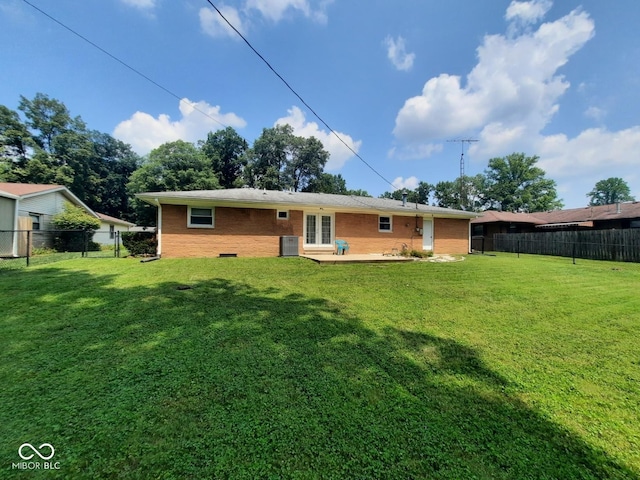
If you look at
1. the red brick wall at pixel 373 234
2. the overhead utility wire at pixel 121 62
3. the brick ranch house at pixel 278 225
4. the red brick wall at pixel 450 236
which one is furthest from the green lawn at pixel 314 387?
the red brick wall at pixel 450 236

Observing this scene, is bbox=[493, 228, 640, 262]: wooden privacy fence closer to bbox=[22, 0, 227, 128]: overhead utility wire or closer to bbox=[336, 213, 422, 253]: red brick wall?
bbox=[336, 213, 422, 253]: red brick wall

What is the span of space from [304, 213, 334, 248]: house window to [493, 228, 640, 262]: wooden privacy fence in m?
11.8

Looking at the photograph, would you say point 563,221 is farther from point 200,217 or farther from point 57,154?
point 57,154

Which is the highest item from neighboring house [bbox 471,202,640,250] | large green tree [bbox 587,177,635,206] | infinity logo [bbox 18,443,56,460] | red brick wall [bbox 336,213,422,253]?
large green tree [bbox 587,177,635,206]

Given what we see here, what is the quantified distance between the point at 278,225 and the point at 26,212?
45.1 feet

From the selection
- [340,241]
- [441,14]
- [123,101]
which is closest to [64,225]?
[123,101]

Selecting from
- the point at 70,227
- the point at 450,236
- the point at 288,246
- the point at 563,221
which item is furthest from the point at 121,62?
the point at 563,221

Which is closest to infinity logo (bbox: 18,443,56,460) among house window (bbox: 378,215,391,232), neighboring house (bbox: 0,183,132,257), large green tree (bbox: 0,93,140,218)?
house window (bbox: 378,215,391,232)

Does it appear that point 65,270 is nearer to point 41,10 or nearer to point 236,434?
point 41,10

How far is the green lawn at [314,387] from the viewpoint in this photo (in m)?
1.68

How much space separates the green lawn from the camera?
168 cm

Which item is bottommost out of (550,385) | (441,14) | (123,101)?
(550,385)

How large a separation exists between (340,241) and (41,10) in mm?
11489

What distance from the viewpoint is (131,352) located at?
9.66 feet
